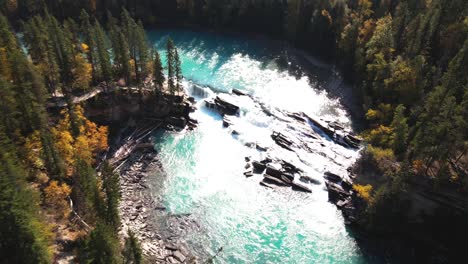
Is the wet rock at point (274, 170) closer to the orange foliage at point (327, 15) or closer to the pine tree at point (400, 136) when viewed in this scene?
the pine tree at point (400, 136)

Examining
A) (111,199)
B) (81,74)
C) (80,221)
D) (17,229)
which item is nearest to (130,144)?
(81,74)

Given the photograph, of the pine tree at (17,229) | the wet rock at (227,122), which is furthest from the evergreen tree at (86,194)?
the wet rock at (227,122)

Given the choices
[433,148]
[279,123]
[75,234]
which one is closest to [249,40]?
[279,123]

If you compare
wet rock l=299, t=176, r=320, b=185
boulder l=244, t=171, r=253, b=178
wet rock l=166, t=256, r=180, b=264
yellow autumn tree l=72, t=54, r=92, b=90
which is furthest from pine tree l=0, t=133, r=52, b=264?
wet rock l=299, t=176, r=320, b=185

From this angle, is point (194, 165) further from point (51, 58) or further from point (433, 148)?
point (433, 148)

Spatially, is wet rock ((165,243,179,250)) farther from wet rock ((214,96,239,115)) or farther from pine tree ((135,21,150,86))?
pine tree ((135,21,150,86))

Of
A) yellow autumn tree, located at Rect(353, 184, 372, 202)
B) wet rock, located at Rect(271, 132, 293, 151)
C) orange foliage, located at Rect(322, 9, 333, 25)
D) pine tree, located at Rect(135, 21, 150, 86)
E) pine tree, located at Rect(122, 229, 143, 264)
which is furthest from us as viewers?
orange foliage, located at Rect(322, 9, 333, 25)
